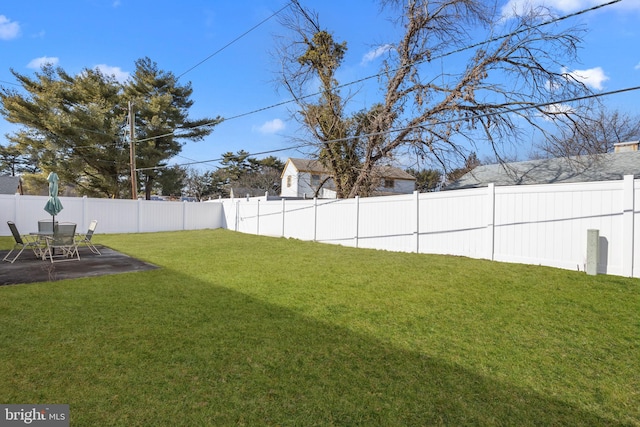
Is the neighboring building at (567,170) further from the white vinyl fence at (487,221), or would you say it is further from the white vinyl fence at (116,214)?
the white vinyl fence at (116,214)

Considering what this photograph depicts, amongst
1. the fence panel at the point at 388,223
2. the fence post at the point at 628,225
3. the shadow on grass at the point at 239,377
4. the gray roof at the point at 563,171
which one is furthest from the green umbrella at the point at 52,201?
the gray roof at the point at 563,171

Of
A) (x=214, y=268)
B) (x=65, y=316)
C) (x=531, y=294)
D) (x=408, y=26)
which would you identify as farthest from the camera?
(x=408, y=26)

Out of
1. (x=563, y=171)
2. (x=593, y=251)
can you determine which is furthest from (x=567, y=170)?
(x=593, y=251)

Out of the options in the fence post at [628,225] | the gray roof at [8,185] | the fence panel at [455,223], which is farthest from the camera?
the gray roof at [8,185]

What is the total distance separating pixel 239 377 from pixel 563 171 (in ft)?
49.7

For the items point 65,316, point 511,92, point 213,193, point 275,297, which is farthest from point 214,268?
point 213,193

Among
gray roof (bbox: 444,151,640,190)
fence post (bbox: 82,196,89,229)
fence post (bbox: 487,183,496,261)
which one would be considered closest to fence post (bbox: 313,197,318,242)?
fence post (bbox: 487,183,496,261)

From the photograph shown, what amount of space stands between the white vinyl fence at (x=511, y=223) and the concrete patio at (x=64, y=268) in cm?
606

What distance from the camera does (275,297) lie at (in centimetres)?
468

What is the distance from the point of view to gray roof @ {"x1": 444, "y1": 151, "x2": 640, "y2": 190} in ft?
37.5

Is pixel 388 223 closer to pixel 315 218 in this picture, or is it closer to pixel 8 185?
pixel 315 218

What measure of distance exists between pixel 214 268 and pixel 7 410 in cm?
468

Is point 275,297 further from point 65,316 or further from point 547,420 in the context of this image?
point 547,420

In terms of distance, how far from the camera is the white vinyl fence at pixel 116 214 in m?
13.8
